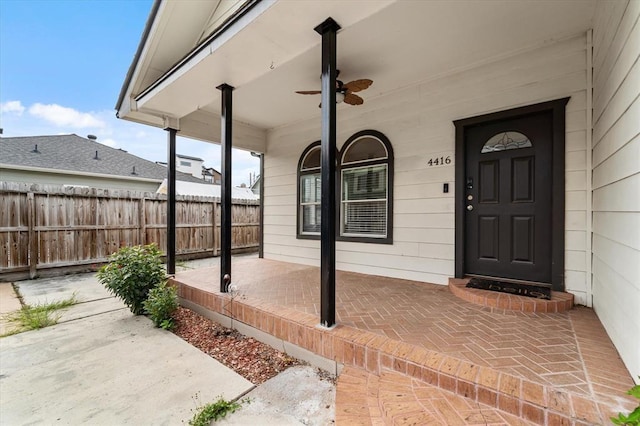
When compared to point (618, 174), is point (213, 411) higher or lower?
lower

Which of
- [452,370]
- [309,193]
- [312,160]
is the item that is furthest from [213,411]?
[312,160]

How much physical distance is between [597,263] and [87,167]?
14.1 metres

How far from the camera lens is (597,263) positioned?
7.95ft

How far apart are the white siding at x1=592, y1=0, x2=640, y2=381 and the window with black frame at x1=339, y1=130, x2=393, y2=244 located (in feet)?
7.23

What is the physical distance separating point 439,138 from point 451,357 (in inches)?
111

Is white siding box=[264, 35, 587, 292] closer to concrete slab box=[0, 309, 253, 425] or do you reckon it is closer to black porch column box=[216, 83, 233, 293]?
black porch column box=[216, 83, 233, 293]

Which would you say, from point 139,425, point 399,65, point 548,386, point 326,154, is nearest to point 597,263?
point 548,386

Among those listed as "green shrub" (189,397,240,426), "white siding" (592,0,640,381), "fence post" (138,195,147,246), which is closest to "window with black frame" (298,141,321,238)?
"green shrub" (189,397,240,426)

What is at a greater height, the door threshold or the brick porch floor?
the door threshold

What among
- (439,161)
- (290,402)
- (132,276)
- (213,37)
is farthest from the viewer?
(439,161)

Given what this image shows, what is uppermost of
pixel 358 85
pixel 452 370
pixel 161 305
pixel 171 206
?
pixel 358 85

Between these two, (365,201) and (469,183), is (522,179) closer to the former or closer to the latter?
(469,183)

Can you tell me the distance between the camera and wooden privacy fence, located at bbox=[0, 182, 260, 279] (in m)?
5.09

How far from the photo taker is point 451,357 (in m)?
1.72
